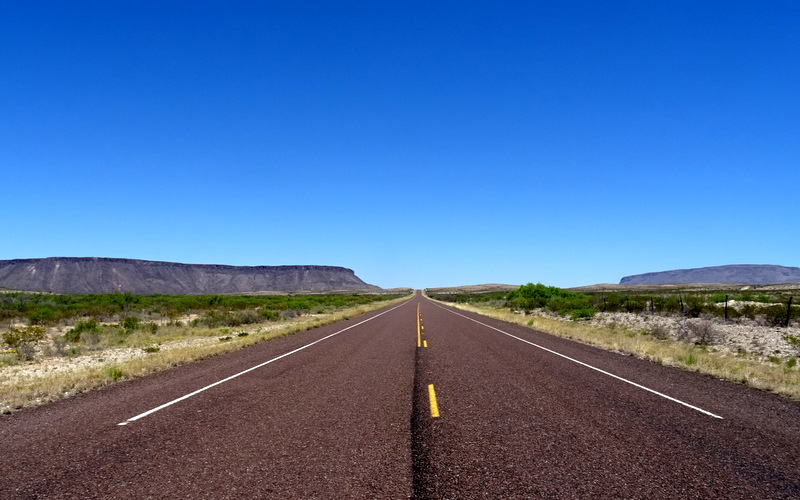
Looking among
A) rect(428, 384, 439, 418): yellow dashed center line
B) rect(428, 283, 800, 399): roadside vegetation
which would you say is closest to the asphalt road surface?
rect(428, 384, 439, 418): yellow dashed center line

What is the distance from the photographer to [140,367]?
13.0 metres

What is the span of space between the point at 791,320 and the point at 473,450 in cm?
2732

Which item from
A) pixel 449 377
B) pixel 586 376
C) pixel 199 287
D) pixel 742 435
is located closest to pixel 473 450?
pixel 742 435

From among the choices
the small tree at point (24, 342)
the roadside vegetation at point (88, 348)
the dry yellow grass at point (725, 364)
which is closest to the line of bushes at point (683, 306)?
the dry yellow grass at point (725, 364)

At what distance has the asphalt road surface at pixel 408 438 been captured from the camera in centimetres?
474

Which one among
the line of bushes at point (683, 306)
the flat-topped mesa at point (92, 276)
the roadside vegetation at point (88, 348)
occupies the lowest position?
the roadside vegetation at point (88, 348)

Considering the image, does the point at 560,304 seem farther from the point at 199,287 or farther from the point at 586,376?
the point at 199,287

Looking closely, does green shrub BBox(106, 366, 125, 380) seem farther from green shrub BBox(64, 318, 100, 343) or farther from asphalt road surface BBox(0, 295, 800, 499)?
green shrub BBox(64, 318, 100, 343)

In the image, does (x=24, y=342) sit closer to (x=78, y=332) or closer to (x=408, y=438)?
(x=78, y=332)

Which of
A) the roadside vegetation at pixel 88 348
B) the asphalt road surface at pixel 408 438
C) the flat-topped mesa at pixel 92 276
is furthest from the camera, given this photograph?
the flat-topped mesa at pixel 92 276

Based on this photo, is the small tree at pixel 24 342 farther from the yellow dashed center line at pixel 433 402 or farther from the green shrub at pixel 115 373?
the yellow dashed center line at pixel 433 402

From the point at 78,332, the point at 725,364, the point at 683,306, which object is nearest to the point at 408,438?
the point at 725,364

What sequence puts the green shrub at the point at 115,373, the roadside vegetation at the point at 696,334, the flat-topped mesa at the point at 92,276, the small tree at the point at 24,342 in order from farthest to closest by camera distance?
the flat-topped mesa at the point at 92,276, the small tree at the point at 24,342, the roadside vegetation at the point at 696,334, the green shrub at the point at 115,373

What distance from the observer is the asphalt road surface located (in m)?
4.74
